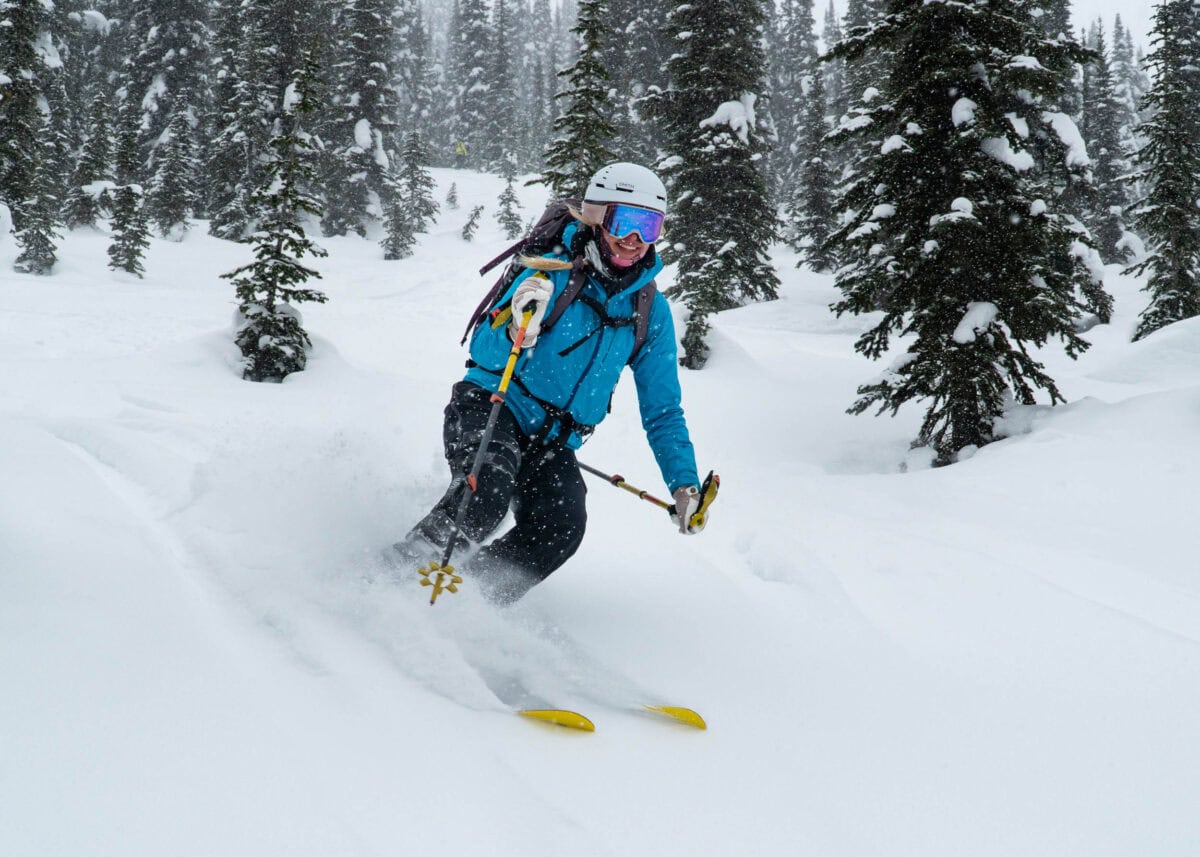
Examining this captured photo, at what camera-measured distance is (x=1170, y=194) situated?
20.8m

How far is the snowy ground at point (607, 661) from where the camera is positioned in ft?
6.68

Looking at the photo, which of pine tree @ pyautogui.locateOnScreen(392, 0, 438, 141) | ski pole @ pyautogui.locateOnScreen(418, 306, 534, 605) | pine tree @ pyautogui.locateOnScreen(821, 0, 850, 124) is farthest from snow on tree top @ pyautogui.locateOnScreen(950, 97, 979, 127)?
pine tree @ pyautogui.locateOnScreen(392, 0, 438, 141)

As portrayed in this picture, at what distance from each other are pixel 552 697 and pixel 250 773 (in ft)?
4.01

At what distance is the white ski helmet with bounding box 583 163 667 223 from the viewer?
12.1 ft

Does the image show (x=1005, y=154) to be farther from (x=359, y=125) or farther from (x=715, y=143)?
(x=359, y=125)

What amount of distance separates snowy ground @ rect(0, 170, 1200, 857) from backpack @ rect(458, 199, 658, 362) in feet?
4.64

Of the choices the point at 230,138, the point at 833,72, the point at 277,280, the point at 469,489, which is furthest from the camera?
the point at 833,72

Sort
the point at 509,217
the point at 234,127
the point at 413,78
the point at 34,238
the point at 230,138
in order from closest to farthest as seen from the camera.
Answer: the point at 34,238 < the point at 234,127 < the point at 230,138 < the point at 509,217 < the point at 413,78

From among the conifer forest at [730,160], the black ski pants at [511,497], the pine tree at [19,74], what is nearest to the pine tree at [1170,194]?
the conifer forest at [730,160]

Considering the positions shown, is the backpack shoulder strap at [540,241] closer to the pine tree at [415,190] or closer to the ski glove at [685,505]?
the ski glove at [685,505]

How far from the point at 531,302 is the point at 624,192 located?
80 cm

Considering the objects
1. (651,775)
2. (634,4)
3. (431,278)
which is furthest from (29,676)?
(634,4)

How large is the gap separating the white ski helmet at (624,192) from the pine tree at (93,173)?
28.4 meters

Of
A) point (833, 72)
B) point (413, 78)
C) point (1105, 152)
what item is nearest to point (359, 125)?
point (413, 78)
